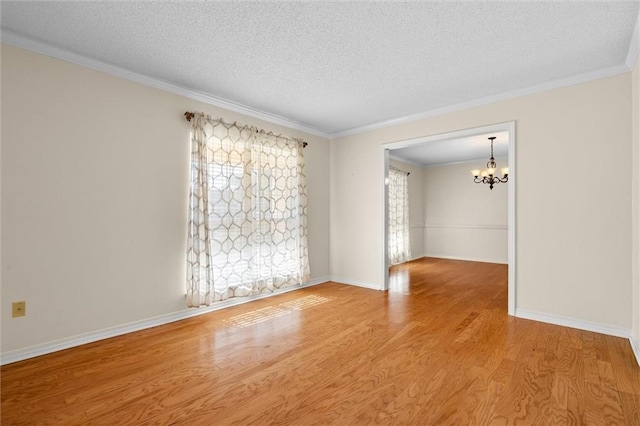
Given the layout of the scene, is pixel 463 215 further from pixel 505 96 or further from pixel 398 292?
pixel 505 96

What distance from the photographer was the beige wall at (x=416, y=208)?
25.3 feet

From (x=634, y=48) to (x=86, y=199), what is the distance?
4.87m

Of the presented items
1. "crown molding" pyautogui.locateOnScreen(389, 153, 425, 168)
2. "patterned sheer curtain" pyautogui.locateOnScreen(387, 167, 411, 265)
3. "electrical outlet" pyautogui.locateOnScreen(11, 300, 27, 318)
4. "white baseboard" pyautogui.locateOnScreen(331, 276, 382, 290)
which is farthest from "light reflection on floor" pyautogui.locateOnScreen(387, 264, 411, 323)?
"electrical outlet" pyautogui.locateOnScreen(11, 300, 27, 318)

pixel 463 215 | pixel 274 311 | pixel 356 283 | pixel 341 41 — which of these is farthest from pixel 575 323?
pixel 463 215

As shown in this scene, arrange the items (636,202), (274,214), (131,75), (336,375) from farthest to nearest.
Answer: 1. (274,214)
2. (131,75)
3. (636,202)
4. (336,375)

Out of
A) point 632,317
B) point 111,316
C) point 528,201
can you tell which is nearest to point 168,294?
point 111,316

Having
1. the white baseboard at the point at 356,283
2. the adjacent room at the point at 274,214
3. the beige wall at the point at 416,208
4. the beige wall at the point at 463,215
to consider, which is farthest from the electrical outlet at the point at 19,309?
the beige wall at the point at 463,215

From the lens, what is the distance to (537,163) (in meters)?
3.27

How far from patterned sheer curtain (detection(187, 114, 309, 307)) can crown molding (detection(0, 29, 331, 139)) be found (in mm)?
242

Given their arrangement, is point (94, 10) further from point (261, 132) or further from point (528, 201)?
point (528, 201)

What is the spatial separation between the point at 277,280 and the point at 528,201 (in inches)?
130

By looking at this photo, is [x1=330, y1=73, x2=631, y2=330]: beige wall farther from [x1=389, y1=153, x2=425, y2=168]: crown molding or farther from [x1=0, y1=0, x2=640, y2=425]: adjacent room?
[x1=389, y1=153, x2=425, y2=168]: crown molding

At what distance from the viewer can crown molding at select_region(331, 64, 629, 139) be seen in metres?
2.90

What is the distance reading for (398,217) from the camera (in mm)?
7156
